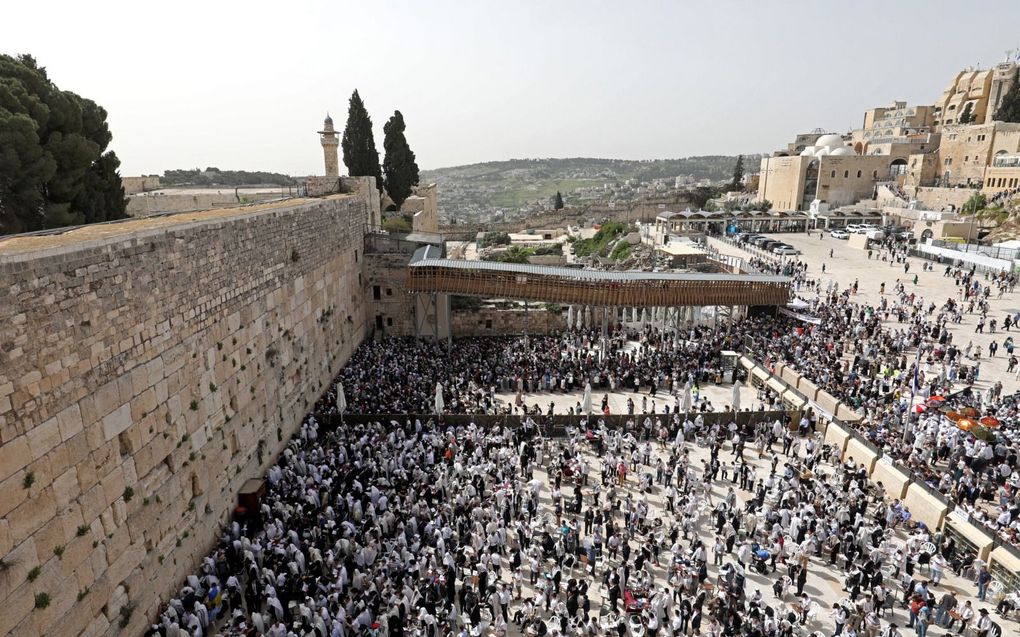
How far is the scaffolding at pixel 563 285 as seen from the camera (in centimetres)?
2238

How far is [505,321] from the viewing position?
24828 mm

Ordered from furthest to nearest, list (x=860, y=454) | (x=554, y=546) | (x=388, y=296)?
(x=388, y=296), (x=860, y=454), (x=554, y=546)

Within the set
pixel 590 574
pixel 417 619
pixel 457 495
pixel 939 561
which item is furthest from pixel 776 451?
pixel 417 619

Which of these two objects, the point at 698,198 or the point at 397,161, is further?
the point at 698,198

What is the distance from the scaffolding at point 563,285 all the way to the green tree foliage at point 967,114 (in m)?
60.6

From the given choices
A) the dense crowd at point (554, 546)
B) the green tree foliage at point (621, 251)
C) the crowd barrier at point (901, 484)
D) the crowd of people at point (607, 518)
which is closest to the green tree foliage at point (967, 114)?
the green tree foliage at point (621, 251)

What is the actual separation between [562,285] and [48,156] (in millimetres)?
15718

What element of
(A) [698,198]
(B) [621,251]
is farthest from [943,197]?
(B) [621,251]

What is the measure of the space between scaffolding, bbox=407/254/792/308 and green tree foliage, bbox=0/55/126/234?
10032 millimetres

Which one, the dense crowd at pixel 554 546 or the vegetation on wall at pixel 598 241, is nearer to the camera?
the dense crowd at pixel 554 546

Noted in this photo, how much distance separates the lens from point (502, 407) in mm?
17781

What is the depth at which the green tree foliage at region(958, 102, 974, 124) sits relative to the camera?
209 feet

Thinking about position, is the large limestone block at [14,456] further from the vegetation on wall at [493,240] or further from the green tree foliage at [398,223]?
the vegetation on wall at [493,240]

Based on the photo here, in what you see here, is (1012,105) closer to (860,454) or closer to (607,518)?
(860,454)
